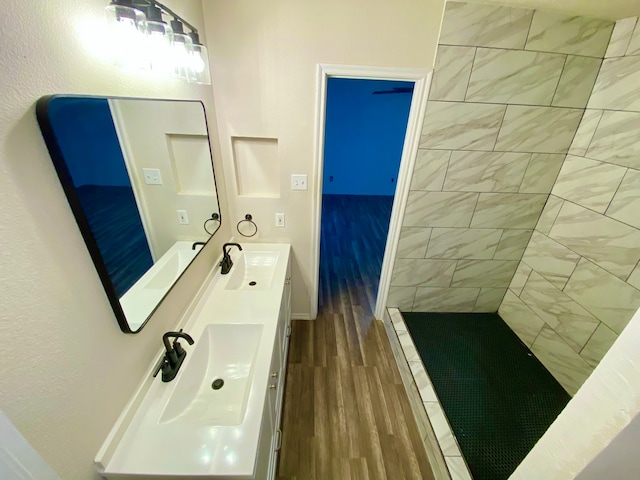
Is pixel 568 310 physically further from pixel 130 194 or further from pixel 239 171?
pixel 130 194

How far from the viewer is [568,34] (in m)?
1.54

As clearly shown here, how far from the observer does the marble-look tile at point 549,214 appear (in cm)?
191

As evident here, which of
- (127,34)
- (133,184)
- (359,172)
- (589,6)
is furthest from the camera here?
(359,172)

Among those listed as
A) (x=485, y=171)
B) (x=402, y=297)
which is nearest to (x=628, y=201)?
(x=485, y=171)

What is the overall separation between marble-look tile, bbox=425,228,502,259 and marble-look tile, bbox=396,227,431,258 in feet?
0.17

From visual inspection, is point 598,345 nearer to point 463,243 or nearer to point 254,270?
point 463,243

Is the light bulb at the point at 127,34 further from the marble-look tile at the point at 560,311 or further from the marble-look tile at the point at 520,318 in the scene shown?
the marble-look tile at the point at 520,318

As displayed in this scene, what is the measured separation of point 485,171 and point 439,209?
401 millimetres

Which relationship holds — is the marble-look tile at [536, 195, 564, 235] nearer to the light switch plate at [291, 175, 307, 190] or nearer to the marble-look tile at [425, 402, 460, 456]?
the marble-look tile at [425, 402, 460, 456]

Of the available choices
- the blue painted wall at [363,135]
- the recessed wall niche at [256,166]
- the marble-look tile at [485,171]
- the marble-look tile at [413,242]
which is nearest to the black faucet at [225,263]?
the recessed wall niche at [256,166]

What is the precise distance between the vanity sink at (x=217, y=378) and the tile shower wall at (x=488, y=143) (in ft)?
4.69

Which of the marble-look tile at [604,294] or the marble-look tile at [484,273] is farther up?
the marble-look tile at [604,294]

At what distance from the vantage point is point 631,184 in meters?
1.46

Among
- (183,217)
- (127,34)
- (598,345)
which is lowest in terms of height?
(598,345)
